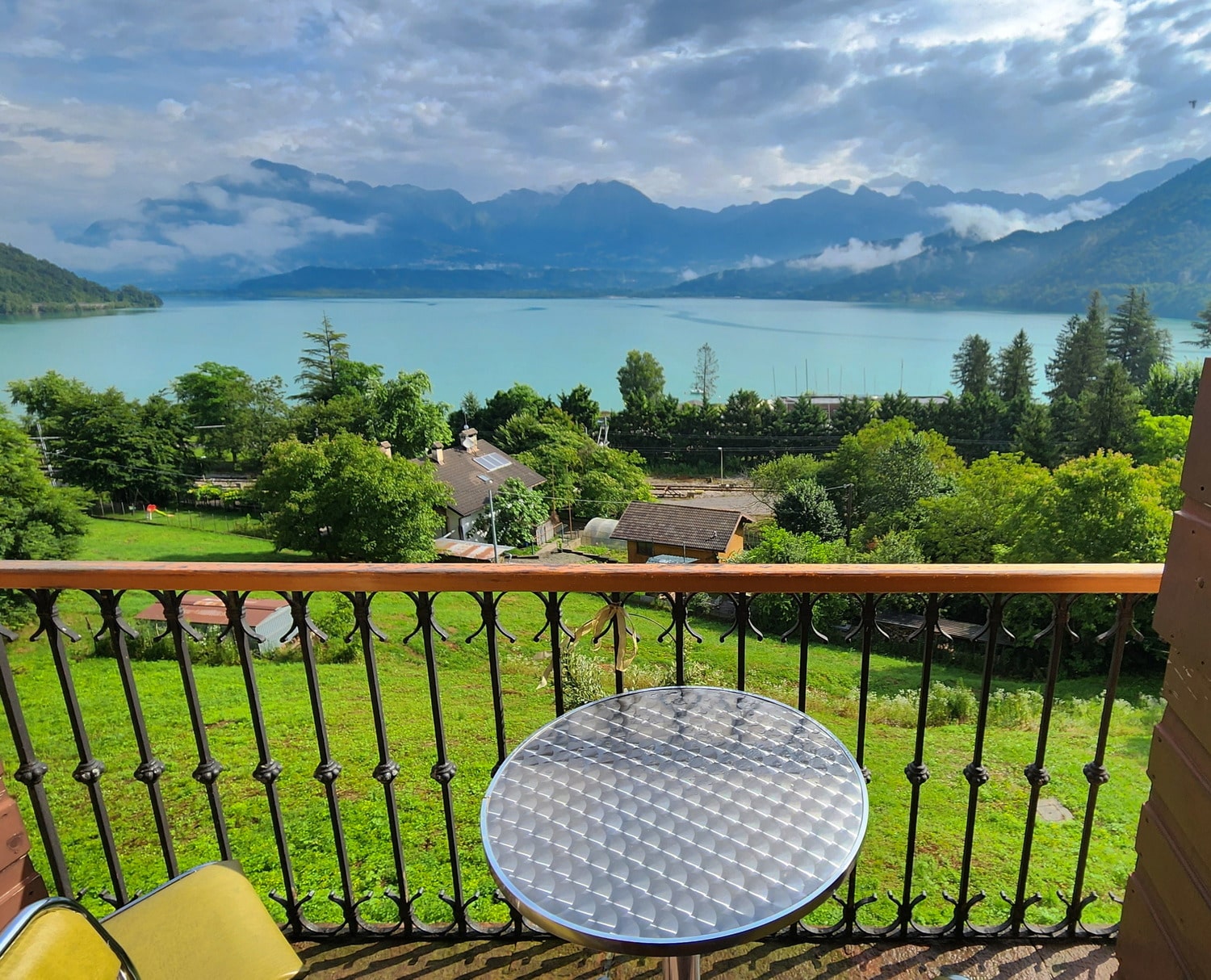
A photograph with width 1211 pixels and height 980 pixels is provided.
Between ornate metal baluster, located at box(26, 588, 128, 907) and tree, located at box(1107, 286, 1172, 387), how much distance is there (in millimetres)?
54661

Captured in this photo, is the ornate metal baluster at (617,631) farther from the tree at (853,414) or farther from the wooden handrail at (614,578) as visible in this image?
the tree at (853,414)

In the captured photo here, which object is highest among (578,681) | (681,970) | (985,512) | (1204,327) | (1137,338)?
(681,970)

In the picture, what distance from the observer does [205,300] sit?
454ft

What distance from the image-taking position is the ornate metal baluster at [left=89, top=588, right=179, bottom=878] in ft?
4.49

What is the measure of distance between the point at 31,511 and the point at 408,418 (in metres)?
18.2

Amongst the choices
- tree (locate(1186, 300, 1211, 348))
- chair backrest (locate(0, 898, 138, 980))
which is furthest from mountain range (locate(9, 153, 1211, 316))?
chair backrest (locate(0, 898, 138, 980))

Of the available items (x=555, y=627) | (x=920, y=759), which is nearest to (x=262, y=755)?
(x=555, y=627)

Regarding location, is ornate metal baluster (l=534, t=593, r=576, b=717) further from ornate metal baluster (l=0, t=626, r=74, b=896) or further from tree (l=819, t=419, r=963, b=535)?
tree (l=819, t=419, r=963, b=535)

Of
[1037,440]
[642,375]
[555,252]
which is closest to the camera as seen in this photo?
[1037,440]

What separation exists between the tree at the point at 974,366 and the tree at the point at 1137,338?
6995mm

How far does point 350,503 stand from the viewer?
22344 mm

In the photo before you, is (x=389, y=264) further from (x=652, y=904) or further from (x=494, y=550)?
(x=652, y=904)

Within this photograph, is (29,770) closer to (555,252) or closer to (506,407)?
(506,407)

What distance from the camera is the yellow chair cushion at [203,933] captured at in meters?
1.10
